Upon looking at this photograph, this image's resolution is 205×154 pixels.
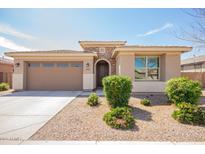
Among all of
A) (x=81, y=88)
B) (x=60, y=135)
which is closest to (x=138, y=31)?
(x=81, y=88)

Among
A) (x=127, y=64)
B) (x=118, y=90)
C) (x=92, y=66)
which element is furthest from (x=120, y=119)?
(x=92, y=66)

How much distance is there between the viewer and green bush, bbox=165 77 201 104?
7.98 metres

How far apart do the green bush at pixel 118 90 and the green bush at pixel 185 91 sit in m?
2.16

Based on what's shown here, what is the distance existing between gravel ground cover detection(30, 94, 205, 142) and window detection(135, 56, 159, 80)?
6.11 metres

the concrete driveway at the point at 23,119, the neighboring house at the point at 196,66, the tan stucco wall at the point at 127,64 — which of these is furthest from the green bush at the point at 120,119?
the neighboring house at the point at 196,66

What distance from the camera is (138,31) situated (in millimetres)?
13094

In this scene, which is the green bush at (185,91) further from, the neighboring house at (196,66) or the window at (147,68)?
the neighboring house at (196,66)

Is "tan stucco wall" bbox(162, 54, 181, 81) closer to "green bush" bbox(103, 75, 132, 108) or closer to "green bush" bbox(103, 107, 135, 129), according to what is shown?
"green bush" bbox(103, 75, 132, 108)

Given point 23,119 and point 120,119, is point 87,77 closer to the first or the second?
point 23,119

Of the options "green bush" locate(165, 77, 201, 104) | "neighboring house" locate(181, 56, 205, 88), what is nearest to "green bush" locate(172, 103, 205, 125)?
"green bush" locate(165, 77, 201, 104)

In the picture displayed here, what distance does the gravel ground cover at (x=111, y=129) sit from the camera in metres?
5.24

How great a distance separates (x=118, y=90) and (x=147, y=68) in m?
6.70

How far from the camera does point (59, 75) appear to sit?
1573cm
